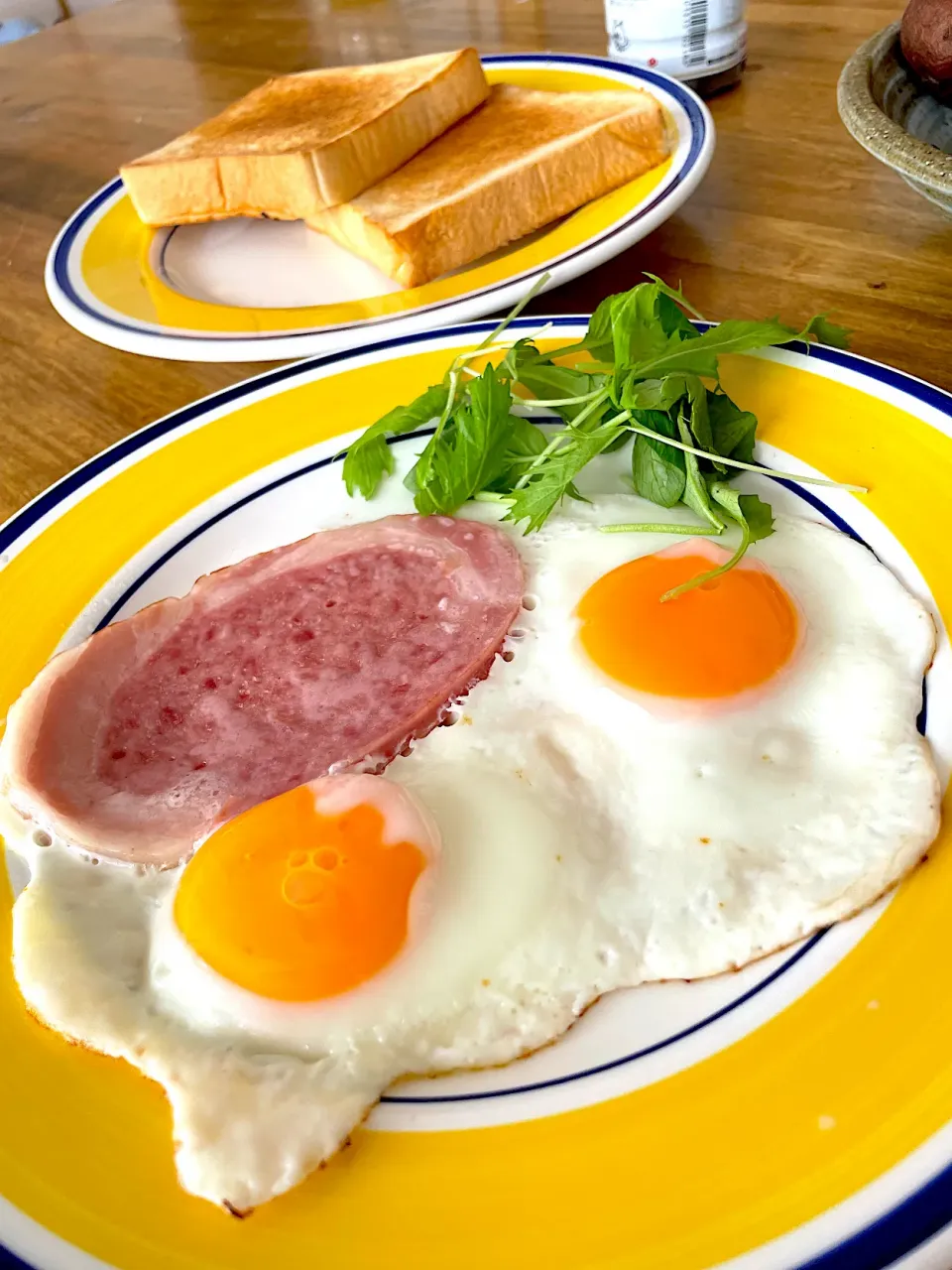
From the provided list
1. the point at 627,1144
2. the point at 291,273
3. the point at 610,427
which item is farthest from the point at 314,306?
the point at 627,1144

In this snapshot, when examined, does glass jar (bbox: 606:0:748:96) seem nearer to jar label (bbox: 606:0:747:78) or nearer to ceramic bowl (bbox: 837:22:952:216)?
jar label (bbox: 606:0:747:78)

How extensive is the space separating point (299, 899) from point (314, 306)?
1.42 m

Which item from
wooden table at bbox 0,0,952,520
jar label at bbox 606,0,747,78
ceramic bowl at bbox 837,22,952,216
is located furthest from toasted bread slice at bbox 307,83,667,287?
ceramic bowl at bbox 837,22,952,216

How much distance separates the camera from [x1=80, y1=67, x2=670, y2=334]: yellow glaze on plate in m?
1.92

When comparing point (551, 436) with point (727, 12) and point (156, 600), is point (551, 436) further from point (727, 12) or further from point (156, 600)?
point (727, 12)

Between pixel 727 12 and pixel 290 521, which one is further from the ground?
pixel 727 12

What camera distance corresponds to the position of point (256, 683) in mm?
→ 1324

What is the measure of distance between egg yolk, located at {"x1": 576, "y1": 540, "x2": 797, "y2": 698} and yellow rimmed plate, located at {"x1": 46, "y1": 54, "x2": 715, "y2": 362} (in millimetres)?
Result: 786

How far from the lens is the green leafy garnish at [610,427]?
1.36 meters

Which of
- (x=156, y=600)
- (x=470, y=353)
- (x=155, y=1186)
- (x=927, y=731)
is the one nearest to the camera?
(x=155, y=1186)

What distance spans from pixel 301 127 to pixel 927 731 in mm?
2023

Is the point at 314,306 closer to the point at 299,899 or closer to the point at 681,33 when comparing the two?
the point at 681,33

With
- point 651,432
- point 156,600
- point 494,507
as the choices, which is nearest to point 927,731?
point 651,432

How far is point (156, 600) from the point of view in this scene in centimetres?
149
